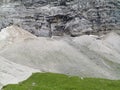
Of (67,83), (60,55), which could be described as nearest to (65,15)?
(60,55)

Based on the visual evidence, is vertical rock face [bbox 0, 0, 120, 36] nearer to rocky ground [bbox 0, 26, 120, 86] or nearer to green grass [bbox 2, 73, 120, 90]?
rocky ground [bbox 0, 26, 120, 86]

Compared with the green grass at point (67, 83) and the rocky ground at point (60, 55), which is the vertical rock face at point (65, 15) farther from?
the green grass at point (67, 83)

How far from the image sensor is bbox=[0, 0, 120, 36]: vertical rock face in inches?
5728

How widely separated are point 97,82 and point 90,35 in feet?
312

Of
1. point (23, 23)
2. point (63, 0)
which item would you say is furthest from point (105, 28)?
point (23, 23)

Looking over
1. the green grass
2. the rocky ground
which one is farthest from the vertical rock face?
the green grass

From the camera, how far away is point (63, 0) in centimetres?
15012

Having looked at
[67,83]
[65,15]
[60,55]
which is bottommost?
[60,55]

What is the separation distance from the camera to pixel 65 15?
148m

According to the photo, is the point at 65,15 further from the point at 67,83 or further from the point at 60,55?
the point at 67,83

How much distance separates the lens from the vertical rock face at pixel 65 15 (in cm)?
14550

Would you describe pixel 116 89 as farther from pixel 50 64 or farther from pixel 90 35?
pixel 90 35

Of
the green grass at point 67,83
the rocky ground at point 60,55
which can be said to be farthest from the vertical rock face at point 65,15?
the green grass at point 67,83

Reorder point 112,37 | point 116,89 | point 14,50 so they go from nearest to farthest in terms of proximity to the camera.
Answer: point 116,89 → point 14,50 → point 112,37
